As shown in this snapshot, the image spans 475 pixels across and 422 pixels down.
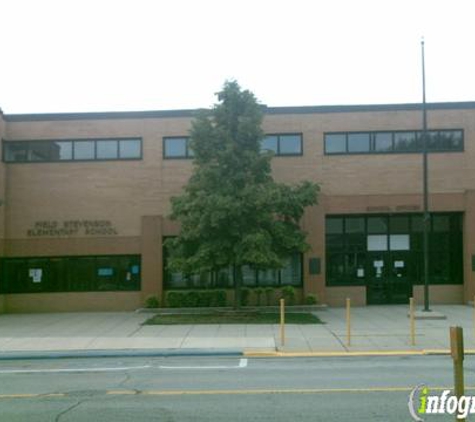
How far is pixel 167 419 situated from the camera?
8.75 metres

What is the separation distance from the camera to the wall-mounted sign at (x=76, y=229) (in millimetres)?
28922

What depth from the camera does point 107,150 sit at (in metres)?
29.2

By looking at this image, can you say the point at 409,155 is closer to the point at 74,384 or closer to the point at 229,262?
the point at 229,262

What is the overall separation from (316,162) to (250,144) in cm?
463

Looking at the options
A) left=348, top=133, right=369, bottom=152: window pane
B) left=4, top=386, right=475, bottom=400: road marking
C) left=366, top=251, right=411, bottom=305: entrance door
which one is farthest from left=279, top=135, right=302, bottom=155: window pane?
left=4, top=386, right=475, bottom=400: road marking

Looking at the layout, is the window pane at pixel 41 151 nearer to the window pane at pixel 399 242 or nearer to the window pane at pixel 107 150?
the window pane at pixel 107 150

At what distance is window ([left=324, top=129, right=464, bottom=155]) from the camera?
28797mm

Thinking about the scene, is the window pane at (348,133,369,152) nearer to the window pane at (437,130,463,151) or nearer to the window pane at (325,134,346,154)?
the window pane at (325,134,346,154)

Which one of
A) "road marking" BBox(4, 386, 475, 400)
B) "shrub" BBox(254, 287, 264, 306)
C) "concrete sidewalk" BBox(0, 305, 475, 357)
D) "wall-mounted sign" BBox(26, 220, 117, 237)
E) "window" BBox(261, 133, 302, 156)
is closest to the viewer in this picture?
"road marking" BBox(4, 386, 475, 400)

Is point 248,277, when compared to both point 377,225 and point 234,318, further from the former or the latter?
point 377,225

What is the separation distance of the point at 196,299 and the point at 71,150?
27.3 ft

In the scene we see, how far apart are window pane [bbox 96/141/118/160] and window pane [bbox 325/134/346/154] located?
8.96 meters

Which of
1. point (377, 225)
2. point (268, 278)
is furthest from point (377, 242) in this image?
point (268, 278)

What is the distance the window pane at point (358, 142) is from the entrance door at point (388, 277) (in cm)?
451
